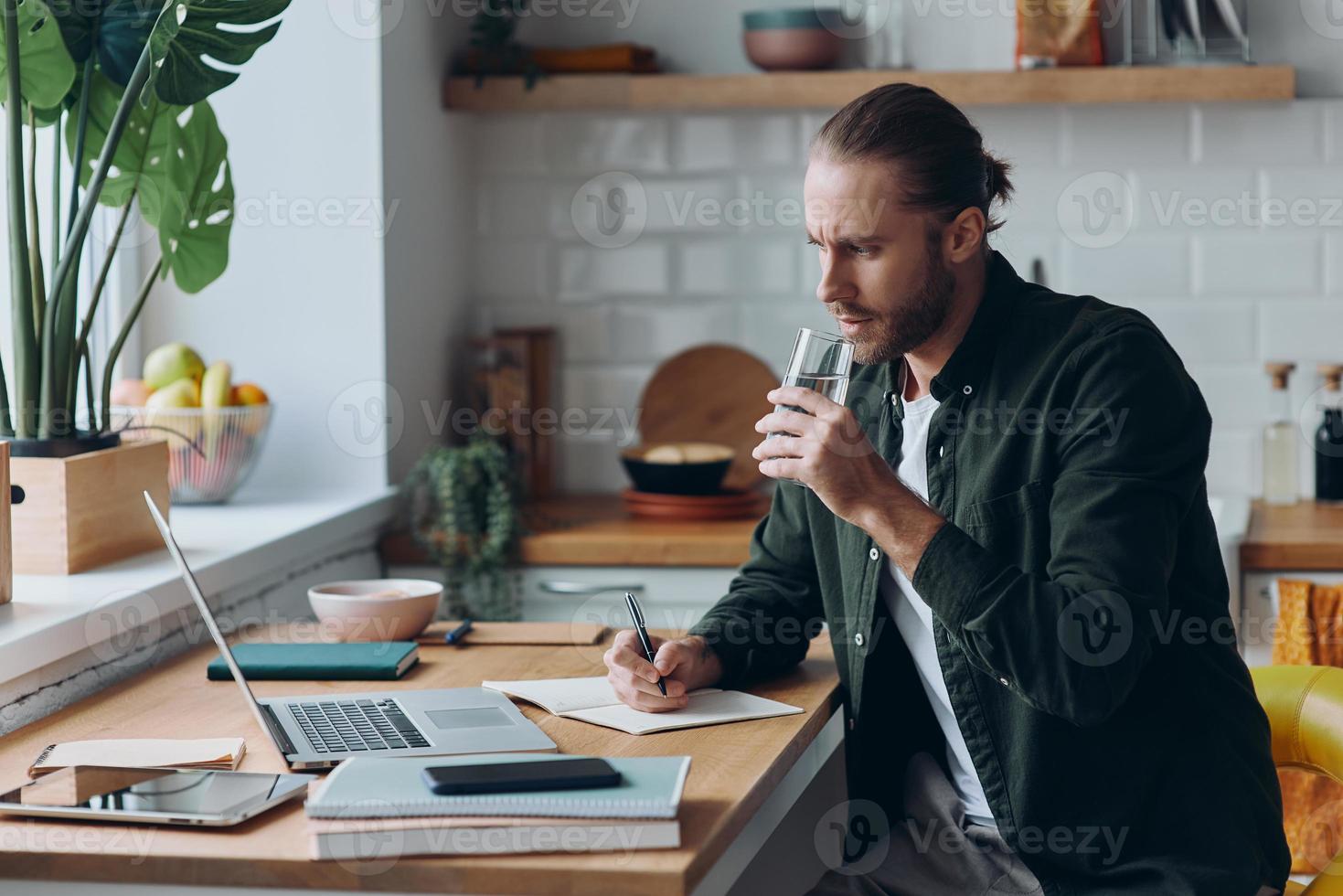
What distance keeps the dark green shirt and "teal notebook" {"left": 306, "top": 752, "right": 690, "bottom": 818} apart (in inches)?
16.6

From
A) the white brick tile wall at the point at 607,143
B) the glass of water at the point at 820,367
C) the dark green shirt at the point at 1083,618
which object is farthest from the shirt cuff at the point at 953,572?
the white brick tile wall at the point at 607,143

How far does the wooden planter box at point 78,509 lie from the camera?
80.3 inches

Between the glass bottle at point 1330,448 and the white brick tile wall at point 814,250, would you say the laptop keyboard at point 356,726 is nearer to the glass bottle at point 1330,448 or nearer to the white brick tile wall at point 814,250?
the white brick tile wall at point 814,250

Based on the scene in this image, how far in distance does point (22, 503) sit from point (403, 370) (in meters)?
1.11

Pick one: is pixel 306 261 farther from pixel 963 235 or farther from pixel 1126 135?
pixel 1126 135

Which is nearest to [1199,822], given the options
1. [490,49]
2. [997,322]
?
[997,322]

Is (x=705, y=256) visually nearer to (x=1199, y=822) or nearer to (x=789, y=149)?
(x=789, y=149)

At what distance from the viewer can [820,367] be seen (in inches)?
64.1

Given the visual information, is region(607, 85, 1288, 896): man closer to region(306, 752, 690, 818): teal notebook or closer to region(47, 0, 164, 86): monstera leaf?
region(306, 752, 690, 818): teal notebook

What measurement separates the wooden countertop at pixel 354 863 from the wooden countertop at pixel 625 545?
928 mm

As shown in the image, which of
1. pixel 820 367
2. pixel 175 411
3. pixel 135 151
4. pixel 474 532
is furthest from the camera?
pixel 474 532

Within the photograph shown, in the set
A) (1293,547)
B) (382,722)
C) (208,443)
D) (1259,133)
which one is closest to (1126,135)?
(1259,133)

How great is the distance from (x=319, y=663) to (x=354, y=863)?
2.21 ft

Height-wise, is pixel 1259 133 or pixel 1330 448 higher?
pixel 1259 133
